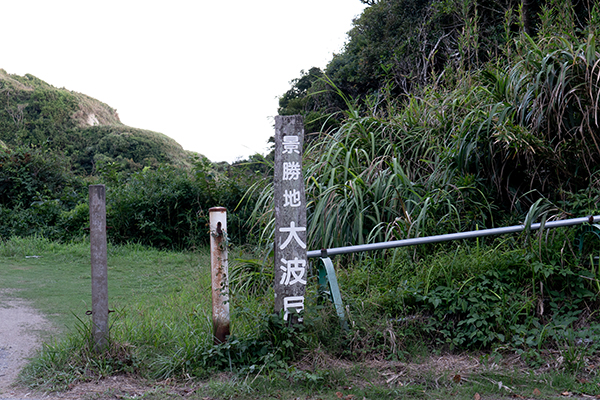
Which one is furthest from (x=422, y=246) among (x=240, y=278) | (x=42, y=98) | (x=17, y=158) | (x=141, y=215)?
(x=42, y=98)

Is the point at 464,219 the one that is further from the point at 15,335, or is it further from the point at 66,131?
the point at 66,131

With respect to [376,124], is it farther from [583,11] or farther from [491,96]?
[583,11]

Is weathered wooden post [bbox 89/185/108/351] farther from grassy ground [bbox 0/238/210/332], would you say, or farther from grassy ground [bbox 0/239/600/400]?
grassy ground [bbox 0/238/210/332]

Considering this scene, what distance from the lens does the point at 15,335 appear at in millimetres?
4066

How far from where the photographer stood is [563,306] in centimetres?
368

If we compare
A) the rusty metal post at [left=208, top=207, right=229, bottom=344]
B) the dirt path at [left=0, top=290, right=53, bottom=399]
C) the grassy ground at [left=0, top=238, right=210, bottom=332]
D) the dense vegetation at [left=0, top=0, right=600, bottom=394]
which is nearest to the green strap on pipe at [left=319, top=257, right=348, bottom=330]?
the dense vegetation at [left=0, top=0, right=600, bottom=394]

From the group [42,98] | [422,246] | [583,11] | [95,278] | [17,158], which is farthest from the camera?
[42,98]

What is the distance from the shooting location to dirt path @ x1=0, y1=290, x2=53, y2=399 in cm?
317

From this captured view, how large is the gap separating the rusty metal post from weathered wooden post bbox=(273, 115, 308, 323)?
0.40m

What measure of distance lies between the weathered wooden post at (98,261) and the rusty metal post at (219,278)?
0.78 meters

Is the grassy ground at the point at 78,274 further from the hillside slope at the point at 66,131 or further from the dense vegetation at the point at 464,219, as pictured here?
the hillside slope at the point at 66,131

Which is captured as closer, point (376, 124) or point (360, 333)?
point (360, 333)

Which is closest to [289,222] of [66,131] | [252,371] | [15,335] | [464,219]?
[252,371]

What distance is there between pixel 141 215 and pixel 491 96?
22.9 feet
